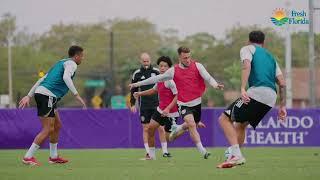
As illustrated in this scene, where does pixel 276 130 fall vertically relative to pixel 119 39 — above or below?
below

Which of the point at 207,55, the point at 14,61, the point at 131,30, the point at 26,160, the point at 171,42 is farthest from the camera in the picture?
the point at 131,30

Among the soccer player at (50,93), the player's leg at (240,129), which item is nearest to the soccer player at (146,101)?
the soccer player at (50,93)

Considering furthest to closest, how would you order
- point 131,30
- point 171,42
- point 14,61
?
1. point 131,30
2. point 171,42
3. point 14,61

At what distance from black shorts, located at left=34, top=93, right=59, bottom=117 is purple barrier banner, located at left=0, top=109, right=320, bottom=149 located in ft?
32.3

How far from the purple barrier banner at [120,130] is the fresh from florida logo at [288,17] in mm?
4804

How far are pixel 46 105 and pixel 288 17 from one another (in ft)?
53.2

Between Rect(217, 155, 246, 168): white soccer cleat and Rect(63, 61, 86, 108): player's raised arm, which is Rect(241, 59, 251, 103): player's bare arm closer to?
Rect(217, 155, 246, 168): white soccer cleat

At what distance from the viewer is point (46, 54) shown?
9462 centimetres

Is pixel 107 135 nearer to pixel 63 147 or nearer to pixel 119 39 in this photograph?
pixel 63 147

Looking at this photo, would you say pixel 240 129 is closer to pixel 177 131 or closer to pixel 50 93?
pixel 50 93

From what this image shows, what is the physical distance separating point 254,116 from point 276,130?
1237cm

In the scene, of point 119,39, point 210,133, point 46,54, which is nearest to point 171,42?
point 119,39

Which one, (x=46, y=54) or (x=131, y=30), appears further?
(x=131, y=30)

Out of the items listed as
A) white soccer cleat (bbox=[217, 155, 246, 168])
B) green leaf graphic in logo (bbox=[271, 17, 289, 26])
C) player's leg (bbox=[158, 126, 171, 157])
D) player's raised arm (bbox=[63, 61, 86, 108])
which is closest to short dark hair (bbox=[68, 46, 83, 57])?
player's raised arm (bbox=[63, 61, 86, 108])
